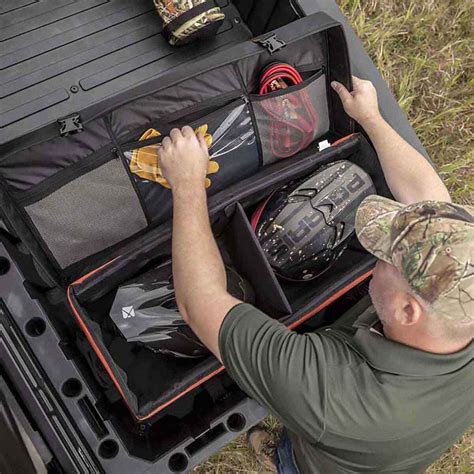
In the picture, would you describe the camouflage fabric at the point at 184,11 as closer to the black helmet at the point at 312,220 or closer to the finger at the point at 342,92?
the finger at the point at 342,92

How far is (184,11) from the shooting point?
5.72 ft

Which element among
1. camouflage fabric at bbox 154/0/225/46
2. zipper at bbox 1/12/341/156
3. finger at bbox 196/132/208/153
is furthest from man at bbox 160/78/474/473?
camouflage fabric at bbox 154/0/225/46

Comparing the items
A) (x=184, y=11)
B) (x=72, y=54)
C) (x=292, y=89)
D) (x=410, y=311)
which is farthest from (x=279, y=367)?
(x=72, y=54)

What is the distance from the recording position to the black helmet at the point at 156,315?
1.46 meters

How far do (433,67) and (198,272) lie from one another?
1.61 m

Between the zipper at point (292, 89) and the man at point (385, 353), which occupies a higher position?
the zipper at point (292, 89)

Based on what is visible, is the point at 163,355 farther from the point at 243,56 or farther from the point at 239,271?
the point at 243,56

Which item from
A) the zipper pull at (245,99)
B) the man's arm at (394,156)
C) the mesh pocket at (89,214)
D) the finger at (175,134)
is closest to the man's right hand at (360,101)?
the man's arm at (394,156)

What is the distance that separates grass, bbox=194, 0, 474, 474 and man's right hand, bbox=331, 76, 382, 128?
2.36 feet

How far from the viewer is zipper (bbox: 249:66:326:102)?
5.05 feet

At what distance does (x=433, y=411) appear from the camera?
1.12m

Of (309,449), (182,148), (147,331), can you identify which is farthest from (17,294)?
(309,449)

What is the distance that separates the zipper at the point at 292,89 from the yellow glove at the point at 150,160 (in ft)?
0.57

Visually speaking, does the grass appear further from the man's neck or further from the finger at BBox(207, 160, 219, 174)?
the man's neck
